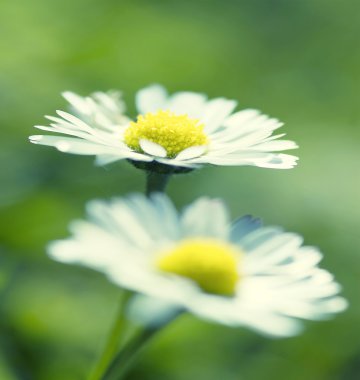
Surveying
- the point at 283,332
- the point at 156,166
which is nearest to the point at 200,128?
the point at 156,166

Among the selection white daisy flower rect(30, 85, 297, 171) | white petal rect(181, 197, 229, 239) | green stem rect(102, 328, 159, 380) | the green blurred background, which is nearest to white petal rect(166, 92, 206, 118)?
white daisy flower rect(30, 85, 297, 171)

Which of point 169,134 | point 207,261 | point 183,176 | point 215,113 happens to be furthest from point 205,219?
point 183,176

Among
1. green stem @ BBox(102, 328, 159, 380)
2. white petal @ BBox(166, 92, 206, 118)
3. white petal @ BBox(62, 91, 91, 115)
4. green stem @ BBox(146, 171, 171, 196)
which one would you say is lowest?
green stem @ BBox(102, 328, 159, 380)

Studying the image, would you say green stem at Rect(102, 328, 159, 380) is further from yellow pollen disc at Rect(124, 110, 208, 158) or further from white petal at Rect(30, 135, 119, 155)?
yellow pollen disc at Rect(124, 110, 208, 158)

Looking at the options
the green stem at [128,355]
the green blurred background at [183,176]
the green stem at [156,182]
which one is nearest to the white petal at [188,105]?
the green blurred background at [183,176]

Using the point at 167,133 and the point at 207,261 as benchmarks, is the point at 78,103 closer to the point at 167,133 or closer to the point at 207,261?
the point at 167,133
